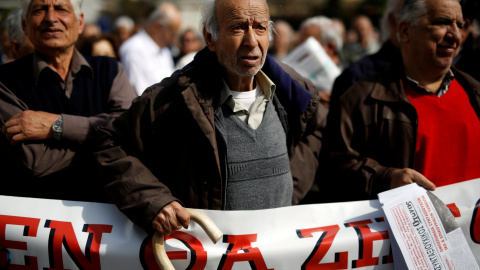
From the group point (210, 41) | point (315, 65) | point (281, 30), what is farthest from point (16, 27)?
point (281, 30)

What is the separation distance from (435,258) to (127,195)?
1575 mm

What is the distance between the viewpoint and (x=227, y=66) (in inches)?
101

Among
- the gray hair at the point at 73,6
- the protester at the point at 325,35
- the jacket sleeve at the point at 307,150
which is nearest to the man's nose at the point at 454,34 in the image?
the jacket sleeve at the point at 307,150

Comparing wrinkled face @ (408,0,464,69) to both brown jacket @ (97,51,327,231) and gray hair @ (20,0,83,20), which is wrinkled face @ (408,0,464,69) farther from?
gray hair @ (20,0,83,20)

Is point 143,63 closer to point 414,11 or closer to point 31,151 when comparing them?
point 31,151

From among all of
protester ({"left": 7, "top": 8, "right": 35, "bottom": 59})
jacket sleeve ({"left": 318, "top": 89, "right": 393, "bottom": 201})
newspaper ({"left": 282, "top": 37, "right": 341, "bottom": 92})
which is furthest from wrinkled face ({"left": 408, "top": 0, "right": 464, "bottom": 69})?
protester ({"left": 7, "top": 8, "right": 35, "bottom": 59})

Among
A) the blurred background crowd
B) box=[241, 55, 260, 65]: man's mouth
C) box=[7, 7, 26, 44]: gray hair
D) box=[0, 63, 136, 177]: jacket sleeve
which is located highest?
box=[7, 7, 26, 44]: gray hair

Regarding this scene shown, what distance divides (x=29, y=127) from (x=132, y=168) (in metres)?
0.65

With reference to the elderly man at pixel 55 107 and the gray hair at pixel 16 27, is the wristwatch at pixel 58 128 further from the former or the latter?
the gray hair at pixel 16 27

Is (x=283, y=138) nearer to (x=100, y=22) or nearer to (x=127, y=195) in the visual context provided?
(x=127, y=195)

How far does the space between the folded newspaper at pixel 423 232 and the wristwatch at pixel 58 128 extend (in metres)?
1.78

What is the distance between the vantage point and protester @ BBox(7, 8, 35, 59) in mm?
3645

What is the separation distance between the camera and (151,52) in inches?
245

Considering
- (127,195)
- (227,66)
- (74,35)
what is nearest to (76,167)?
(127,195)
